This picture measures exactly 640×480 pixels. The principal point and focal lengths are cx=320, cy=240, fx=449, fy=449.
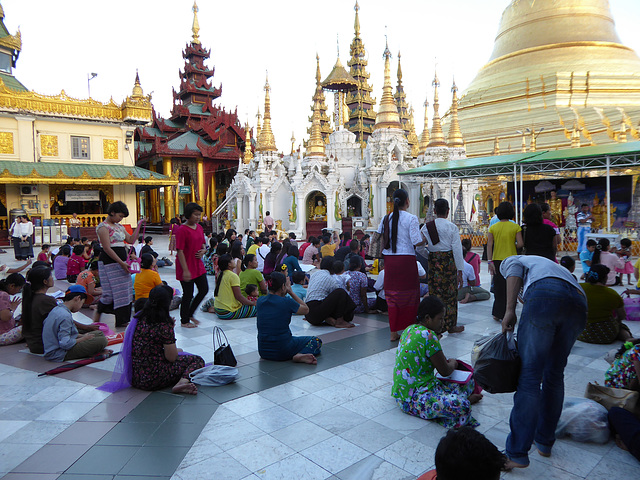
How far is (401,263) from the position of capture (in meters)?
5.61

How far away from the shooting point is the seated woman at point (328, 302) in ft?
21.6

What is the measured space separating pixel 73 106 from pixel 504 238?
2503cm

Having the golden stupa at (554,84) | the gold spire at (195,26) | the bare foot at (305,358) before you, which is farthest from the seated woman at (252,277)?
the gold spire at (195,26)

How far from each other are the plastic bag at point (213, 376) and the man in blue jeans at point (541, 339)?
103 inches

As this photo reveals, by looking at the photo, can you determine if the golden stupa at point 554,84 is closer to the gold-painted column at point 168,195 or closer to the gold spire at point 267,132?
the gold spire at point 267,132

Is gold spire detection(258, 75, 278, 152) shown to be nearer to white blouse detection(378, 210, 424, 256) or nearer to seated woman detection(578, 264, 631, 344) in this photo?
white blouse detection(378, 210, 424, 256)

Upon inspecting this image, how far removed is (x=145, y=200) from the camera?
126ft

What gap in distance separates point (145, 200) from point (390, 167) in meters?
24.8

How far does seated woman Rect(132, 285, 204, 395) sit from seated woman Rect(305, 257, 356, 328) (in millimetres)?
2475

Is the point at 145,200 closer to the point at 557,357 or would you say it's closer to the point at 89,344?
the point at 89,344

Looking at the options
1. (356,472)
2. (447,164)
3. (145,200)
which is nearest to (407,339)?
(356,472)

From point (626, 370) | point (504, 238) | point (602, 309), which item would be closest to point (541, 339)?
point (626, 370)

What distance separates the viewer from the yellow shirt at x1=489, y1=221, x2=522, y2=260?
5.96 meters

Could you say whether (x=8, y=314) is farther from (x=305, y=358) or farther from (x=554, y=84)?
(x=554, y=84)
